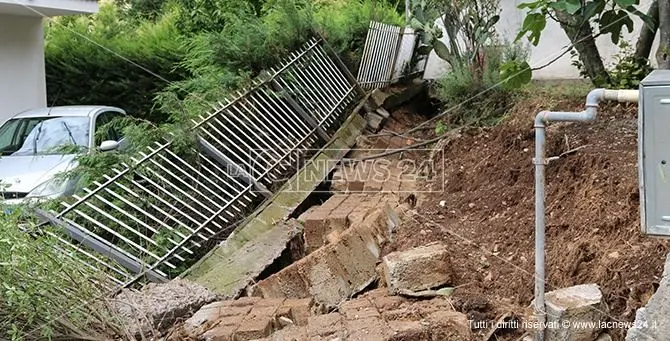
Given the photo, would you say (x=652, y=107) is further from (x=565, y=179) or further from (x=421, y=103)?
(x=421, y=103)

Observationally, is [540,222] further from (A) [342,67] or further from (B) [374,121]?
(A) [342,67]

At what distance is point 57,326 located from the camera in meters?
3.24

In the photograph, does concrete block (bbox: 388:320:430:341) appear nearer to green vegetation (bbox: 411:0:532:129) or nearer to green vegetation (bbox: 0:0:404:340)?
green vegetation (bbox: 0:0:404:340)

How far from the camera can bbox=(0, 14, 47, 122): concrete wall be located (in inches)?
416

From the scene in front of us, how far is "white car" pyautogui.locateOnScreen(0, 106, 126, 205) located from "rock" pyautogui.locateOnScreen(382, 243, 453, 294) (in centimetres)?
385

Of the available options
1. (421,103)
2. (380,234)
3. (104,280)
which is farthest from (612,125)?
(421,103)

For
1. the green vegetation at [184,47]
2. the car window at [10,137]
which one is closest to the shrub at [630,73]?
the green vegetation at [184,47]

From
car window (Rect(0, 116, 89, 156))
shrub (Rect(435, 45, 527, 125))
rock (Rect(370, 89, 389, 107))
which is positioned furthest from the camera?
rock (Rect(370, 89, 389, 107))

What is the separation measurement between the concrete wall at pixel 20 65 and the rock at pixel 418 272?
941 cm

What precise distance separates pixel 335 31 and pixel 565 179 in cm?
474

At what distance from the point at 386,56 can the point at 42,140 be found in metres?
4.80

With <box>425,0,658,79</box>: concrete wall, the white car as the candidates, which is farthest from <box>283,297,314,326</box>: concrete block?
<box>425,0,658,79</box>: concrete wall

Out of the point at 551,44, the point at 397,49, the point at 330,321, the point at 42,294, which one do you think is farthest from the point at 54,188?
the point at 551,44

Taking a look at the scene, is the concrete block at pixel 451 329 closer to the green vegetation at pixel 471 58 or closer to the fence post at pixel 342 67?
the green vegetation at pixel 471 58
